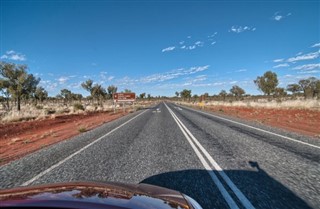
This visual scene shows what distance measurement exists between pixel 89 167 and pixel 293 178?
184 inches

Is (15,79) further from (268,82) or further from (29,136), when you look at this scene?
(268,82)

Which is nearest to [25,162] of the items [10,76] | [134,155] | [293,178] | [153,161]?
[134,155]

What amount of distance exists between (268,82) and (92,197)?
56.9 meters

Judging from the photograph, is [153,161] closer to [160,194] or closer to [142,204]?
[160,194]

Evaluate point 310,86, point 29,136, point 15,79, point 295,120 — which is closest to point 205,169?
point 29,136

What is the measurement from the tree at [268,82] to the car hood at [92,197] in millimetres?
56097

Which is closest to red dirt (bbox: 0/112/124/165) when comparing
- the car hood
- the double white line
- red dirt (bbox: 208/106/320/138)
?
the double white line

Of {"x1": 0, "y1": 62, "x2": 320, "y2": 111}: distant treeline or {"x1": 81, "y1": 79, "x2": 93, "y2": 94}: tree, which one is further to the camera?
{"x1": 81, "y1": 79, "x2": 93, "y2": 94}: tree

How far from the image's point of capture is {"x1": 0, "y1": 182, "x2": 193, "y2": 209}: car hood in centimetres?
199

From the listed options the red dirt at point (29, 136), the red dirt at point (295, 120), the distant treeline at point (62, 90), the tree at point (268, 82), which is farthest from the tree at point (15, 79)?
the tree at point (268, 82)

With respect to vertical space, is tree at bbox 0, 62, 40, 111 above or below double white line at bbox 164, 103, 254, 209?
above

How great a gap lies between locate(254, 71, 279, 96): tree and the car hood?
56.1 metres

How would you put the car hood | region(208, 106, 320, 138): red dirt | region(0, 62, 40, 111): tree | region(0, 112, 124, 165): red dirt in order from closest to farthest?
the car hood → region(0, 112, 124, 165): red dirt → region(208, 106, 320, 138): red dirt → region(0, 62, 40, 111): tree

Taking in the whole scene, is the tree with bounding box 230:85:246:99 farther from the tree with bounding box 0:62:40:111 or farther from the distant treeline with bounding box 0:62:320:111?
the tree with bounding box 0:62:40:111
